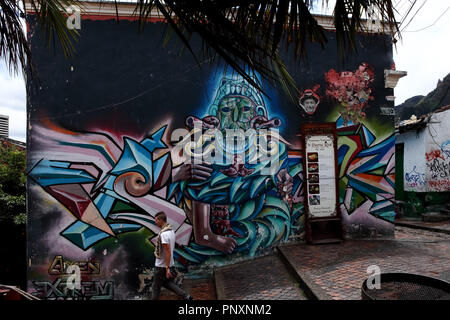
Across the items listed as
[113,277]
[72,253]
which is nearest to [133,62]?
[72,253]

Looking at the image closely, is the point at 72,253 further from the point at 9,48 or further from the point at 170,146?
the point at 9,48

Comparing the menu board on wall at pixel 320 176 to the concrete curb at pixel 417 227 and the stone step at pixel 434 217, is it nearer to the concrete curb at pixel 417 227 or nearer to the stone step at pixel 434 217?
the concrete curb at pixel 417 227

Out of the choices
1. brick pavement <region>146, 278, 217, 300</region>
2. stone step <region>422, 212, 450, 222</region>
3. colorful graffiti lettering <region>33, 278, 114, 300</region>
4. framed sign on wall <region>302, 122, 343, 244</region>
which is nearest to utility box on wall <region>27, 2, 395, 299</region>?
colorful graffiti lettering <region>33, 278, 114, 300</region>

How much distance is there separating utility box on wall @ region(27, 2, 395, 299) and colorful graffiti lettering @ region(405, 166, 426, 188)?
18.3 ft

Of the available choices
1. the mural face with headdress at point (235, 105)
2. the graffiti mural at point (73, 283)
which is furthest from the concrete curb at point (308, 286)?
the graffiti mural at point (73, 283)

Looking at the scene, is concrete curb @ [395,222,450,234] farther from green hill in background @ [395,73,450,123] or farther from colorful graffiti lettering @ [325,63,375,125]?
green hill in background @ [395,73,450,123]

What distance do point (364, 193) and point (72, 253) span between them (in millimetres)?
7002

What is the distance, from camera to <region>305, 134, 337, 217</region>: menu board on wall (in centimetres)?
651

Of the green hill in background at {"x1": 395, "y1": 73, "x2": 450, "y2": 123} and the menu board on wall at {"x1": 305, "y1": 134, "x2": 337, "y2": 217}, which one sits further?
the green hill in background at {"x1": 395, "y1": 73, "x2": 450, "y2": 123}

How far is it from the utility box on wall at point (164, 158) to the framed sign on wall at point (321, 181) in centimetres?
16

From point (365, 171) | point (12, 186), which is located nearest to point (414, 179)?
point (365, 171)

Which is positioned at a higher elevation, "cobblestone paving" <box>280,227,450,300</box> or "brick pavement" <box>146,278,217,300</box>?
"cobblestone paving" <box>280,227,450,300</box>

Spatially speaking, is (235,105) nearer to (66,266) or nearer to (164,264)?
(164,264)

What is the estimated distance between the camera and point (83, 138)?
20.1 feet
